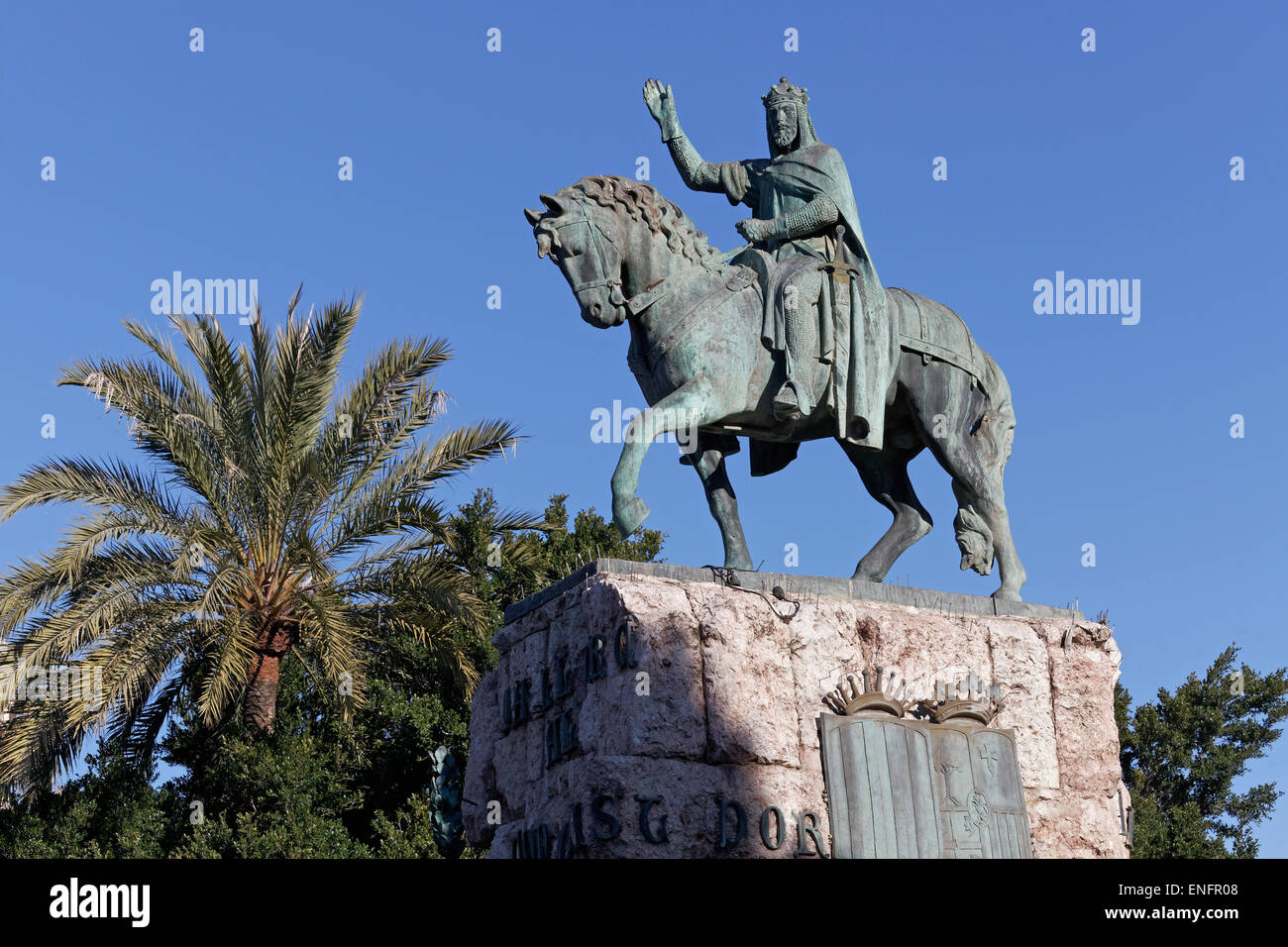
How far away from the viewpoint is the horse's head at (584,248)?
9.20m

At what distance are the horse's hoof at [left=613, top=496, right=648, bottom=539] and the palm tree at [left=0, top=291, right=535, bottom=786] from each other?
8103 mm

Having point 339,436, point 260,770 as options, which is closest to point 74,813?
point 260,770

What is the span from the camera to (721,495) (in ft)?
31.6

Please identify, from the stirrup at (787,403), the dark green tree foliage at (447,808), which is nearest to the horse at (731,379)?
the stirrup at (787,403)

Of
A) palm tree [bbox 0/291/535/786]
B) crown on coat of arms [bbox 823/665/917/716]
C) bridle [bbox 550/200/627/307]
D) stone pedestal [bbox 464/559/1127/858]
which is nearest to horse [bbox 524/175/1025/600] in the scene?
bridle [bbox 550/200/627/307]

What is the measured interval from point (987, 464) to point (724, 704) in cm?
266

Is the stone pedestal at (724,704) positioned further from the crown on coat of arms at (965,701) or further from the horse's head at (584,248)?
the horse's head at (584,248)

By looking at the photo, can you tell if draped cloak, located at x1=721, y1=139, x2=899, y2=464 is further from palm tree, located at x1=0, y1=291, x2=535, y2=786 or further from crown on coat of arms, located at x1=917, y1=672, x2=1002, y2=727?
palm tree, located at x1=0, y1=291, x2=535, y2=786

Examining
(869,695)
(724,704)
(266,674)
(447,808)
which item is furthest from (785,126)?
(266,674)

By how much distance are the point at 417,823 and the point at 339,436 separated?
4.21 meters

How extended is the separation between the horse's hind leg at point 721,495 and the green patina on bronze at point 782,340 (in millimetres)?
11

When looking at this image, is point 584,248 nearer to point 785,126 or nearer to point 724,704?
point 785,126

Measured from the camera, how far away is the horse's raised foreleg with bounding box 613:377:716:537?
8.73 m

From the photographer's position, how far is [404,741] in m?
19.4
